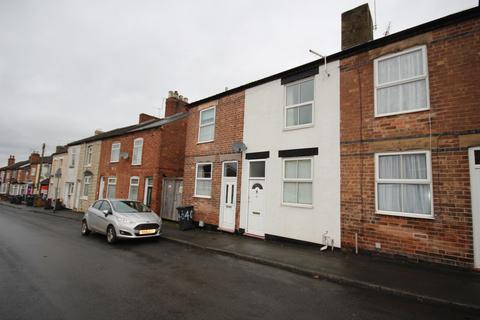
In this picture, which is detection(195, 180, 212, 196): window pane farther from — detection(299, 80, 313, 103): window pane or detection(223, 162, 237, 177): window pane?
detection(299, 80, 313, 103): window pane

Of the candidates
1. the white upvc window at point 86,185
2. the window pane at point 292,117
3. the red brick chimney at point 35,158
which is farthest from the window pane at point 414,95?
the red brick chimney at point 35,158

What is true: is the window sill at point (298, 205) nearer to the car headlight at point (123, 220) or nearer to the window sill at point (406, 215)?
the window sill at point (406, 215)

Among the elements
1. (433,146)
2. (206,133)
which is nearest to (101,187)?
(206,133)

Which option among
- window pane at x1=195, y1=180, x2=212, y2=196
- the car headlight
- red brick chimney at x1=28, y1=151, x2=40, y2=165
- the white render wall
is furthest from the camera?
red brick chimney at x1=28, y1=151, x2=40, y2=165

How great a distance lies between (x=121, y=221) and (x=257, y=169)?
5530 mm

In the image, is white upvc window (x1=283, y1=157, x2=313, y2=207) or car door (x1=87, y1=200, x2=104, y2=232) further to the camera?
car door (x1=87, y1=200, x2=104, y2=232)

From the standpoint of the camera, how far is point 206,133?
42.4 feet

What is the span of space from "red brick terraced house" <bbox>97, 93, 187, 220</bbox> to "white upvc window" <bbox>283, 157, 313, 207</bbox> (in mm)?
7125

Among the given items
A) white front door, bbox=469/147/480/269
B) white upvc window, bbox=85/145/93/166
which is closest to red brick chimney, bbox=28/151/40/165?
white upvc window, bbox=85/145/93/166

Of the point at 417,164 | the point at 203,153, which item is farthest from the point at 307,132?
the point at 203,153

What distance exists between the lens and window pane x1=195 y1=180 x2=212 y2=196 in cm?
1212

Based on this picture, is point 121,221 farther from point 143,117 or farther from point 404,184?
point 143,117

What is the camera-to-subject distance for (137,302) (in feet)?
14.1

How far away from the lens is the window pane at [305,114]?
9117 mm
